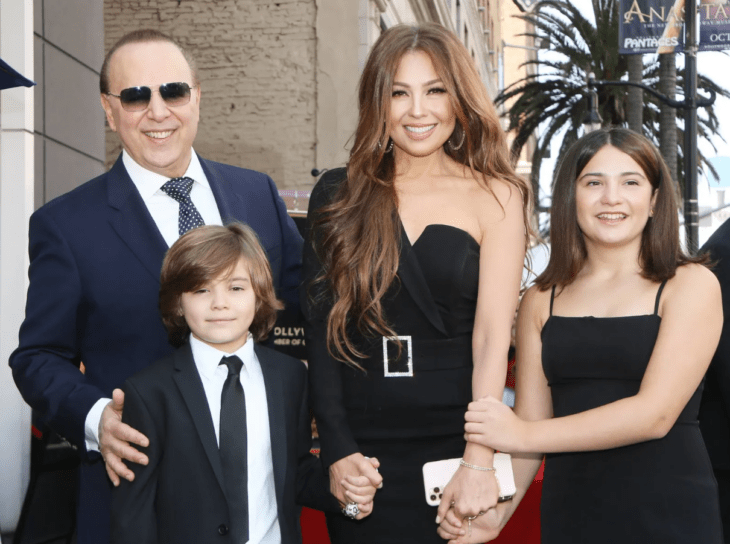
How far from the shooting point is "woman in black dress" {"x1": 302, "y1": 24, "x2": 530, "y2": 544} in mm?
2496

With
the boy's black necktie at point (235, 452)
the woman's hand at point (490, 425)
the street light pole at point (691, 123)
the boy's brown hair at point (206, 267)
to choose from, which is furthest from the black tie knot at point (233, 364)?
the street light pole at point (691, 123)

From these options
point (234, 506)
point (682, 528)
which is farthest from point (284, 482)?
point (682, 528)

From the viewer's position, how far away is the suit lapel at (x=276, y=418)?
99.8 inches

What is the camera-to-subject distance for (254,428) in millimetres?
2545

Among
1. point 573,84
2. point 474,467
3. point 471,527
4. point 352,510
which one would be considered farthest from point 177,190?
point 573,84

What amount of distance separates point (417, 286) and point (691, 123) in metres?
12.1

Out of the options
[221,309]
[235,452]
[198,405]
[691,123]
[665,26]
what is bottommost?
[235,452]

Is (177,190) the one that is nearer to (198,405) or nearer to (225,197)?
(225,197)

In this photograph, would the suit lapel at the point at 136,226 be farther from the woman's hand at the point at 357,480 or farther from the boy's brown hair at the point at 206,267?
the woman's hand at the point at 357,480

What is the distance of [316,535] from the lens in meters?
3.51

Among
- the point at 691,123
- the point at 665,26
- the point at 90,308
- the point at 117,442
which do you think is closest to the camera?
the point at 117,442

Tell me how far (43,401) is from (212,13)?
38.2 feet

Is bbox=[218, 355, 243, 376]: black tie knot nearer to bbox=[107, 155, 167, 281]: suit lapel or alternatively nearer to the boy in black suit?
the boy in black suit

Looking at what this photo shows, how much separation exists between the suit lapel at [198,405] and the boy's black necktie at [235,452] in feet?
0.09
